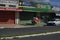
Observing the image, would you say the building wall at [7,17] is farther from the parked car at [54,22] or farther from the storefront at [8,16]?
the parked car at [54,22]

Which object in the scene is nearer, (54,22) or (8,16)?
(54,22)

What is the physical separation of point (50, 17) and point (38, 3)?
3653mm

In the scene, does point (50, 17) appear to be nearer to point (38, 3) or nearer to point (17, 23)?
point (38, 3)

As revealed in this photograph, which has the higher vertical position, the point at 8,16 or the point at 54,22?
the point at 8,16

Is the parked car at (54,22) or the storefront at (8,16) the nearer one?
the parked car at (54,22)

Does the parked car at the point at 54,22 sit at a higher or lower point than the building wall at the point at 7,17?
lower

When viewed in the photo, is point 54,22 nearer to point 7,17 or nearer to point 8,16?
point 8,16

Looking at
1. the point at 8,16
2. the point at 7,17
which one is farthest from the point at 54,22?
the point at 7,17

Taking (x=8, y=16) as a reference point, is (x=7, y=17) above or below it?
below

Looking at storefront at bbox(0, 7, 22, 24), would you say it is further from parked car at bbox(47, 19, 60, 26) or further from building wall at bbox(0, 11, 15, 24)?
parked car at bbox(47, 19, 60, 26)

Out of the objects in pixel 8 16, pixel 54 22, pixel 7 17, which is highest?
→ pixel 8 16

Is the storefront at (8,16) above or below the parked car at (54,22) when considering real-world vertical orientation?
above

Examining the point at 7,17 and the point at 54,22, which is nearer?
the point at 54,22

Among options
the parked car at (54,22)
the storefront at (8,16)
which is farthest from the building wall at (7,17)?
the parked car at (54,22)
